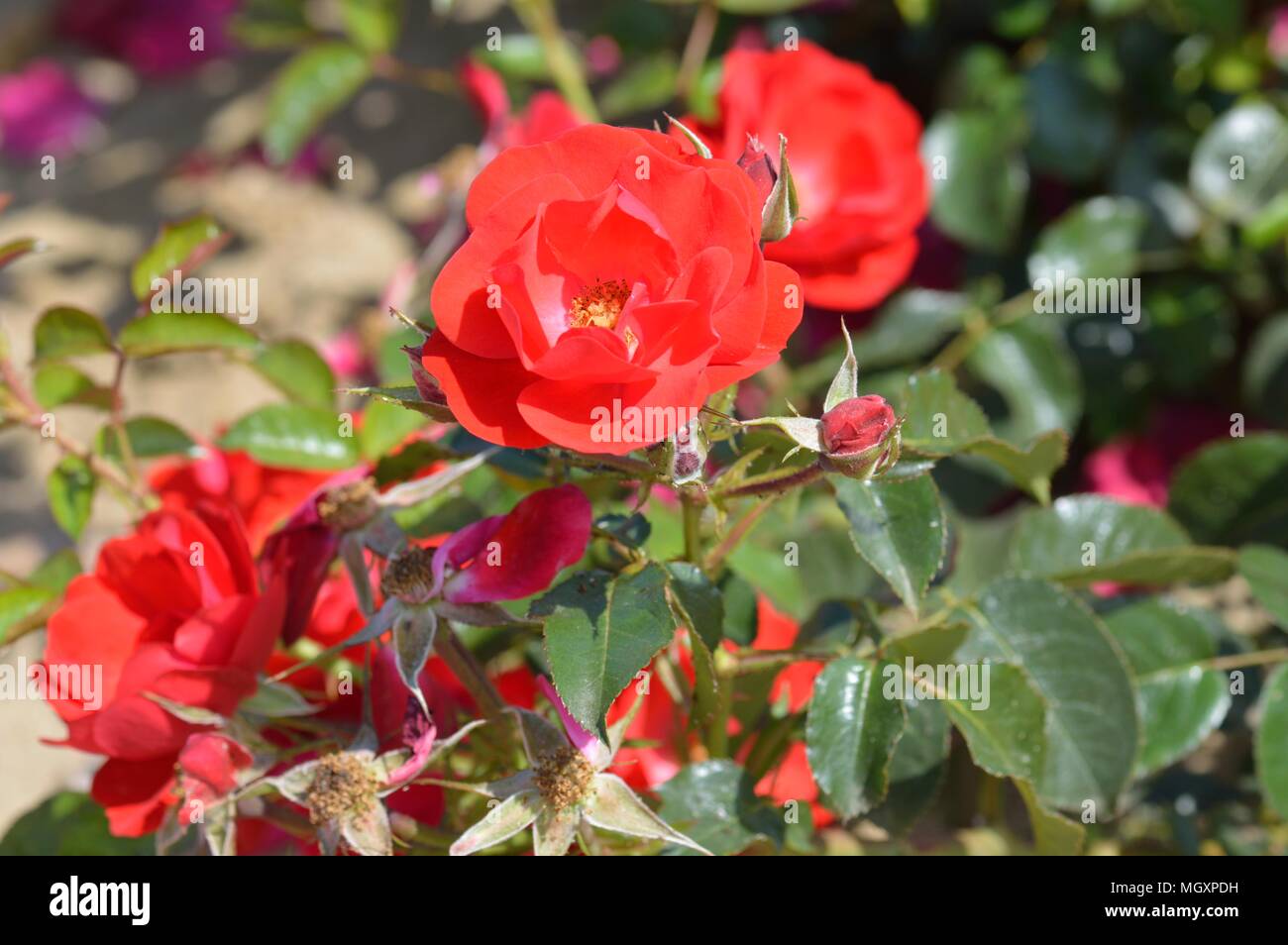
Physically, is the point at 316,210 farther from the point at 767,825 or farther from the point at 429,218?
the point at 767,825

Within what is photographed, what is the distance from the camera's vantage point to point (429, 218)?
5.69 ft

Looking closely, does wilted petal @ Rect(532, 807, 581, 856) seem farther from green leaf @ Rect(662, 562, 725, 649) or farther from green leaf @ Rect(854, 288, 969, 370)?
green leaf @ Rect(854, 288, 969, 370)

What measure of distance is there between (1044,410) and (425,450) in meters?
0.75

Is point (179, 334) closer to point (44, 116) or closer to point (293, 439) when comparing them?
point (293, 439)

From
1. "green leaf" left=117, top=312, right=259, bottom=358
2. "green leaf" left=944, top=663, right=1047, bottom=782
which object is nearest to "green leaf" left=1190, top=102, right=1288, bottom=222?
"green leaf" left=944, top=663, right=1047, bottom=782

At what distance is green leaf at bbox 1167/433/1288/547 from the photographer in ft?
3.71

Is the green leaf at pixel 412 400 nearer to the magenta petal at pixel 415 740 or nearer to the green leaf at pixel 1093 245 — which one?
the magenta petal at pixel 415 740

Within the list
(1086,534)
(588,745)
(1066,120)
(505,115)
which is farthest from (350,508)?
(1066,120)

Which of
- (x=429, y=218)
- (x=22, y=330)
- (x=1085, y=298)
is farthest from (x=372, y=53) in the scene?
(x=1085, y=298)

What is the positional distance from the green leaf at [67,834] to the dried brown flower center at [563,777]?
371 mm

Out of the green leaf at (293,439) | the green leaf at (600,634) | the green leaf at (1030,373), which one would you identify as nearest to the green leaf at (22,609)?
the green leaf at (293,439)

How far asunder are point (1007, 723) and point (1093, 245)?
2.54 feet

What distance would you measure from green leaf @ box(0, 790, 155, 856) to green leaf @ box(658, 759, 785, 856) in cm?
38
